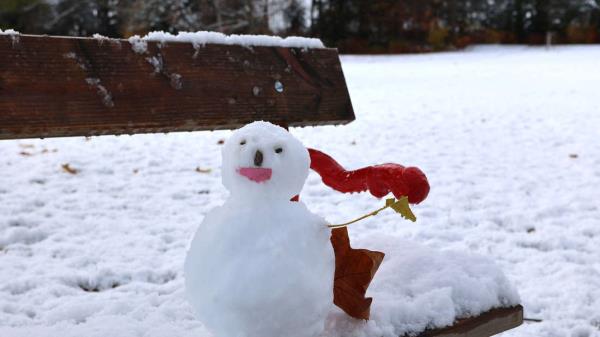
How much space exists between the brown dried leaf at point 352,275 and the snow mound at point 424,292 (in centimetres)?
4

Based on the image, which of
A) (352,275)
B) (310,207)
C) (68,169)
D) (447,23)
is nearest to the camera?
(352,275)

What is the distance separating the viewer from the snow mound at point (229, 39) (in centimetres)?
129

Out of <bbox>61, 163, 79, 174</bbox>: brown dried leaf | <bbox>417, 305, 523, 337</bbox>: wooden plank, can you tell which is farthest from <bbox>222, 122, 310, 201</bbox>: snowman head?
<bbox>61, 163, 79, 174</bbox>: brown dried leaf

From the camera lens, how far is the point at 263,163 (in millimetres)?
907

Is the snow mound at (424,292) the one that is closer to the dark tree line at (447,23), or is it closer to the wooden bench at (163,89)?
the wooden bench at (163,89)

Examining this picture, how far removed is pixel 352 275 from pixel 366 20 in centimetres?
1935

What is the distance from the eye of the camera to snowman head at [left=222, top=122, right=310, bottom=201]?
0.91 meters

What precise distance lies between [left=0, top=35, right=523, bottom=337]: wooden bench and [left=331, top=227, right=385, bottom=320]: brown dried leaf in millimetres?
188

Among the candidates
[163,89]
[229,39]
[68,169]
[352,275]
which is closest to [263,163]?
[352,275]

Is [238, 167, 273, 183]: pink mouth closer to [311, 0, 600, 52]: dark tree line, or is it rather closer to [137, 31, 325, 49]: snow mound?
[137, 31, 325, 49]: snow mound

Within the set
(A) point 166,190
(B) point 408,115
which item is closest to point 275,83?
(A) point 166,190

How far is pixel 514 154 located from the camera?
15.0 feet

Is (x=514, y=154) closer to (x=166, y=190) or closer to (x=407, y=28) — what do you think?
(x=166, y=190)

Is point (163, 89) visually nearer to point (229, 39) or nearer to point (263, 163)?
point (229, 39)
